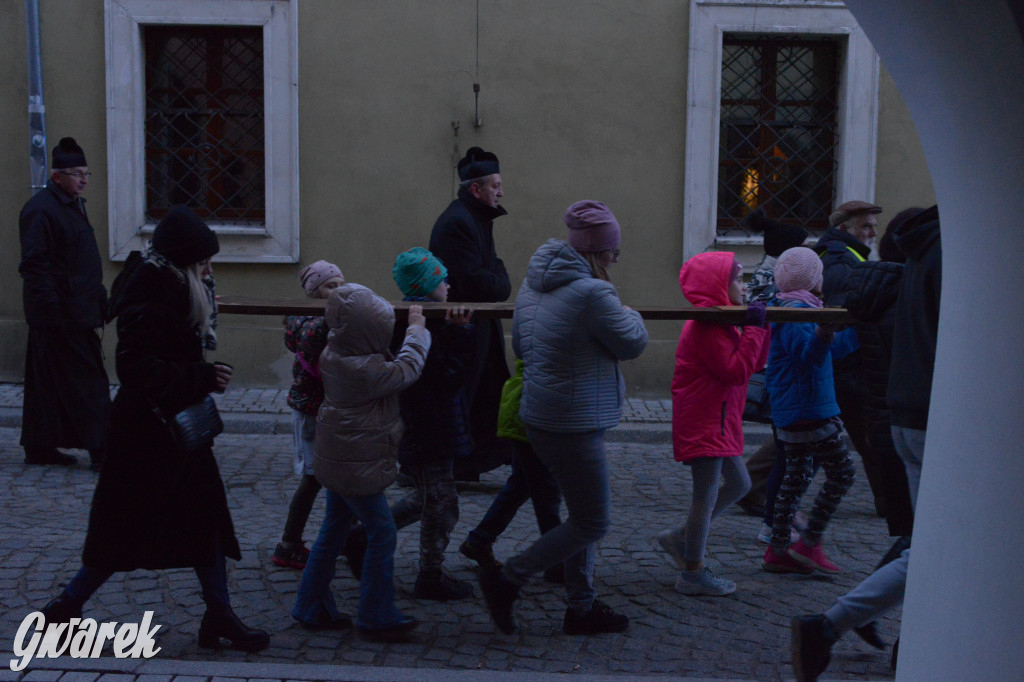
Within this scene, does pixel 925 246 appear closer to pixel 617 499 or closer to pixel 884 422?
pixel 884 422

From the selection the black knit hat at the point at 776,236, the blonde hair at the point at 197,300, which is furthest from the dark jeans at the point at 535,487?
the black knit hat at the point at 776,236

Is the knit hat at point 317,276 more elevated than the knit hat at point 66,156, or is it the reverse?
the knit hat at point 66,156

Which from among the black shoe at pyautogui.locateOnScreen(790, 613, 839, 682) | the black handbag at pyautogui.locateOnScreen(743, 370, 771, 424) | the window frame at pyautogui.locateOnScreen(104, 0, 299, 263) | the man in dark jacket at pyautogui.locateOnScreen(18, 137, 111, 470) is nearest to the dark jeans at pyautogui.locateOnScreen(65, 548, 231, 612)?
the black shoe at pyautogui.locateOnScreen(790, 613, 839, 682)

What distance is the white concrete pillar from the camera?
278 cm

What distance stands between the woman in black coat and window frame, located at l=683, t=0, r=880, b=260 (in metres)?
7.01

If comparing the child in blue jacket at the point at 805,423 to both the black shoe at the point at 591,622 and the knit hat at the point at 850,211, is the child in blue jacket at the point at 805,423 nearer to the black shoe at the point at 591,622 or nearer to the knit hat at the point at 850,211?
the black shoe at the point at 591,622

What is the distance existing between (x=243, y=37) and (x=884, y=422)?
26.7 ft

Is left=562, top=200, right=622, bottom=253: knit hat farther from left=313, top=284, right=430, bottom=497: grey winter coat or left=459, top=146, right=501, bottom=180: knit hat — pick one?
left=459, top=146, right=501, bottom=180: knit hat

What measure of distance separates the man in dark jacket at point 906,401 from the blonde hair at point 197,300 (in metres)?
Answer: 2.28

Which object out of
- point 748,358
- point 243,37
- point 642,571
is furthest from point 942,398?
point 243,37

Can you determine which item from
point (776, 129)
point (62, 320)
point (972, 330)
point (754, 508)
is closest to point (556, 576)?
point (754, 508)

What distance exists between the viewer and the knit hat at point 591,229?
4266 mm

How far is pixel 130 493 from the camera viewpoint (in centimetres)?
404

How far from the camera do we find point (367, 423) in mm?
4141
